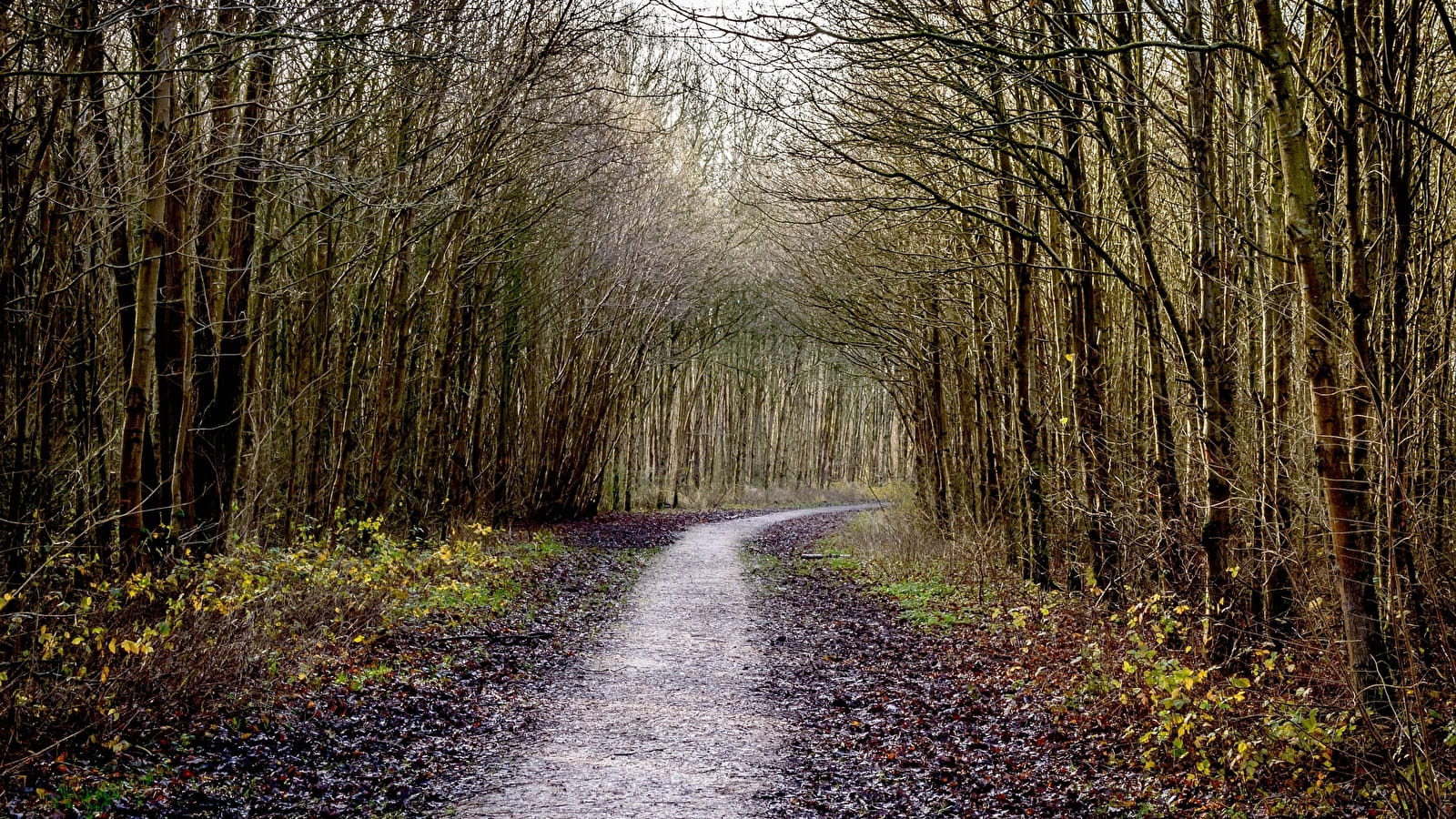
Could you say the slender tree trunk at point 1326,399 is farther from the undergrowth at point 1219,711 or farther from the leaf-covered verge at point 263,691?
the leaf-covered verge at point 263,691

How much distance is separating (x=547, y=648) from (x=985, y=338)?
A: 7251 millimetres

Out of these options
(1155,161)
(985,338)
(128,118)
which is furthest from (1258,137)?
(128,118)

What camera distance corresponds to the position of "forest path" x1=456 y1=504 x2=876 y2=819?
546 centimetres

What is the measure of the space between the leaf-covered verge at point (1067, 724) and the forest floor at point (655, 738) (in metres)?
0.03

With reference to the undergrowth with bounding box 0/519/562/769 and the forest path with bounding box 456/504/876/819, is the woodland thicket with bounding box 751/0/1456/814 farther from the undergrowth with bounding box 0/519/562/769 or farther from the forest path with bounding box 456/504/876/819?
the undergrowth with bounding box 0/519/562/769

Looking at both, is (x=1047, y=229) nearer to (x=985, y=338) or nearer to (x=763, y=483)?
(x=985, y=338)

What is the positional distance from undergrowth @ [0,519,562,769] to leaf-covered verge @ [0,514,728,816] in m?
0.01

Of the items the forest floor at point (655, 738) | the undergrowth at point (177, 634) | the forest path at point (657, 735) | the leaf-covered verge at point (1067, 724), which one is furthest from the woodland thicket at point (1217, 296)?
the undergrowth at point (177, 634)

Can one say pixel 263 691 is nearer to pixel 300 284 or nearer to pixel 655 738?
pixel 655 738

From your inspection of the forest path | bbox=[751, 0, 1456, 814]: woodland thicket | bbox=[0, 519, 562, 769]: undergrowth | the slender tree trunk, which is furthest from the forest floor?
bbox=[751, 0, 1456, 814]: woodland thicket

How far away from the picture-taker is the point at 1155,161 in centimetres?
770

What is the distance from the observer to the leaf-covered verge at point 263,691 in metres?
4.96

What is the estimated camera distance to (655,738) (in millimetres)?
6730

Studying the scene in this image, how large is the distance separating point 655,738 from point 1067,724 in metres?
2.67
